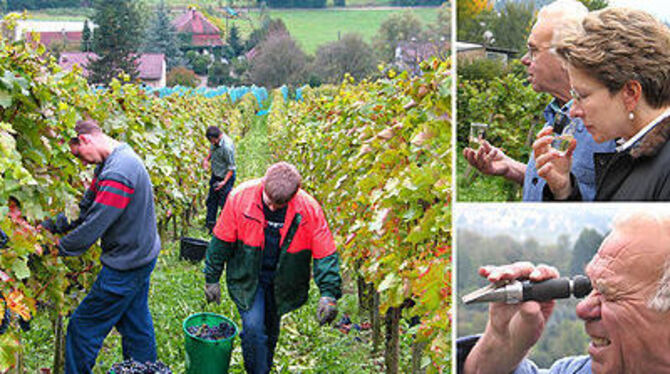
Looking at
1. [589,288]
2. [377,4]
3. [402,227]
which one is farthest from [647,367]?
[377,4]

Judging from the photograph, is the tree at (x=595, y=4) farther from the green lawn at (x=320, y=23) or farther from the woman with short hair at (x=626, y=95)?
the green lawn at (x=320, y=23)

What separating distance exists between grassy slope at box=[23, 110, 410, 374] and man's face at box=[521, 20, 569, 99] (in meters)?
3.67

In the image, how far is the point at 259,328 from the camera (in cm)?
420

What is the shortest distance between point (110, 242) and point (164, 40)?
6544 cm

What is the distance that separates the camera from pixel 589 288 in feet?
4.46

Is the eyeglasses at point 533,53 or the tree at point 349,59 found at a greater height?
the eyeglasses at point 533,53

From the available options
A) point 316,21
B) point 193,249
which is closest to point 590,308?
point 193,249

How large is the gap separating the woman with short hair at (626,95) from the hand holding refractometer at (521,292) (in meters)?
0.19

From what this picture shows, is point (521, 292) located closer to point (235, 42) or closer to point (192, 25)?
point (235, 42)

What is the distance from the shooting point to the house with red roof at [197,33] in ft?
215

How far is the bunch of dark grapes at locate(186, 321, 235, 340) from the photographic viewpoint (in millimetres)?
4297

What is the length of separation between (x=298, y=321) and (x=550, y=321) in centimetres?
477

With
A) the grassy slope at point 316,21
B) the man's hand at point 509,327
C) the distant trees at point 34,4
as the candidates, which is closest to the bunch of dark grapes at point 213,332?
the man's hand at point 509,327

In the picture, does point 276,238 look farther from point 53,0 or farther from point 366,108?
point 53,0
